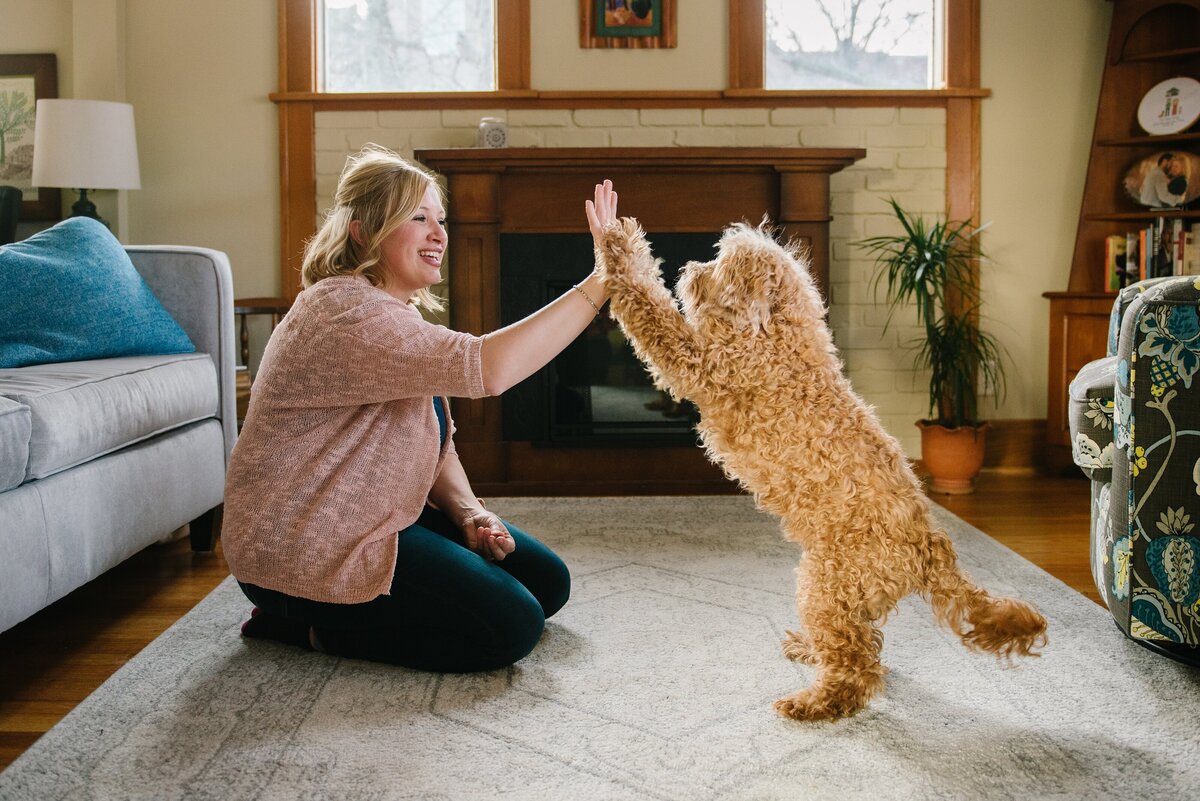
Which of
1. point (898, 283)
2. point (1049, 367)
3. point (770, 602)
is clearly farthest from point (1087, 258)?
point (770, 602)

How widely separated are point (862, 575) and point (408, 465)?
85 centimetres

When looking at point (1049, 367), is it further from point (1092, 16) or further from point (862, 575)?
point (862, 575)

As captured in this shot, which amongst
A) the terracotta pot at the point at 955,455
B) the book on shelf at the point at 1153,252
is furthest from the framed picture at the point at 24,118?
the book on shelf at the point at 1153,252

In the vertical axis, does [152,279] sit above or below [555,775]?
above

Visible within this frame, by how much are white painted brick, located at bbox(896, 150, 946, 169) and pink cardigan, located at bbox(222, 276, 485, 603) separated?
2929 millimetres

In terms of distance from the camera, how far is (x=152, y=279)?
2.87 m

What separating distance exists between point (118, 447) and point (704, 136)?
265 cm

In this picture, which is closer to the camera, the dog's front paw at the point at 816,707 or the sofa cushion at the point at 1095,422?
the dog's front paw at the point at 816,707

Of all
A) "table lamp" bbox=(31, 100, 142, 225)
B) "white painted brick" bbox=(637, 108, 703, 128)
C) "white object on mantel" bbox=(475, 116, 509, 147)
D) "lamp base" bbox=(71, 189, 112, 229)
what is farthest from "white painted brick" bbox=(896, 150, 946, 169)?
"lamp base" bbox=(71, 189, 112, 229)

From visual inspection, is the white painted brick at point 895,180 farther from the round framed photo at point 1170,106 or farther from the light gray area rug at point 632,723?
the light gray area rug at point 632,723

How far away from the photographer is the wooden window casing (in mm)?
3949

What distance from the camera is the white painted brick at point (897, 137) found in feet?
13.1

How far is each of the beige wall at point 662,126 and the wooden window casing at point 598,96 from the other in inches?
1.8

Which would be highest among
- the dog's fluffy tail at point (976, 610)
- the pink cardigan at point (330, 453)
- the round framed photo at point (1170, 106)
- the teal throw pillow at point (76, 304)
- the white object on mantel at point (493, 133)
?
the round framed photo at point (1170, 106)
